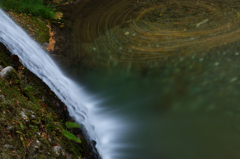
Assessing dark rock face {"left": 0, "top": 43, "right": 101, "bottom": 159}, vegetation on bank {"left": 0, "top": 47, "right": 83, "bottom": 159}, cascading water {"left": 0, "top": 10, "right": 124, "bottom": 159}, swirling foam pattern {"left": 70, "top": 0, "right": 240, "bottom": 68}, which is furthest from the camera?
swirling foam pattern {"left": 70, "top": 0, "right": 240, "bottom": 68}

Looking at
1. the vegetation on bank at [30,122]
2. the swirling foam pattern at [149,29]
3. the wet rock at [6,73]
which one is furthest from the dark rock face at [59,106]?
the swirling foam pattern at [149,29]

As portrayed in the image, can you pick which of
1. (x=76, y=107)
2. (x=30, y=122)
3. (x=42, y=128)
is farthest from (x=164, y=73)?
(x=30, y=122)

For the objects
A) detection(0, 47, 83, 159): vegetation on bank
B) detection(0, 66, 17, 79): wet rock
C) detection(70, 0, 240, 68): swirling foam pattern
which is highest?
detection(70, 0, 240, 68): swirling foam pattern

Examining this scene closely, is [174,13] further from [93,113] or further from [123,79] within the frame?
[93,113]

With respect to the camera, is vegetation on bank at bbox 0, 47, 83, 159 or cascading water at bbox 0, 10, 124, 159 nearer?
vegetation on bank at bbox 0, 47, 83, 159

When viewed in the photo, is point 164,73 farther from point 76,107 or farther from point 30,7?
point 30,7

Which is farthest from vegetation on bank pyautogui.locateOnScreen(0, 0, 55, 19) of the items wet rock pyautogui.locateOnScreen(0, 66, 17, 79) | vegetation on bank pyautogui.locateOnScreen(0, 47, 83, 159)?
wet rock pyautogui.locateOnScreen(0, 66, 17, 79)

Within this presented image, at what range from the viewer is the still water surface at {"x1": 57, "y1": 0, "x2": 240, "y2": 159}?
3.44 metres

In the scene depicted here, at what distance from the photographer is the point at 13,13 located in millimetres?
5738

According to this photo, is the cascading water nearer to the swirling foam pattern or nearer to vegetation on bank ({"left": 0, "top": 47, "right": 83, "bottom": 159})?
vegetation on bank ({"left": 0, "top": 47, "right": 83, "bottom": 159})

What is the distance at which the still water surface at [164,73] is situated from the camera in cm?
344

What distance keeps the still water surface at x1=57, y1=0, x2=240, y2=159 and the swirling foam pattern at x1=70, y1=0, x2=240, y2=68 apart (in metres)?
0.02

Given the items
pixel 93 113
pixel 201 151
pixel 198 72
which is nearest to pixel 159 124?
pixel 201 151

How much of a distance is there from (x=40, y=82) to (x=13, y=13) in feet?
12.5
